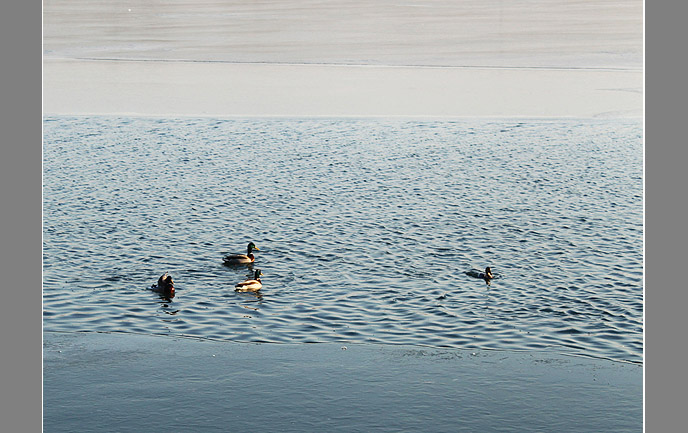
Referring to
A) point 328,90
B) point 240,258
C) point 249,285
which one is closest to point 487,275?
point 249,285

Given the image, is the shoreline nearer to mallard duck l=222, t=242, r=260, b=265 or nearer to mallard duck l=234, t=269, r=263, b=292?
mallard duck l=222, t=242, r=260, b=265

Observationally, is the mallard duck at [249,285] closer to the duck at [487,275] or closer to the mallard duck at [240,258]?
the mallard duck at [240,258]

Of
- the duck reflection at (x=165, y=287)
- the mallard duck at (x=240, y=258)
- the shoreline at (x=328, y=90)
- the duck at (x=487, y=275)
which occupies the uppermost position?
the shoreline at (x=328, y=90)

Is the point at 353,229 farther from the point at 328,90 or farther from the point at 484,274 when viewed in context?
the point at 328,90

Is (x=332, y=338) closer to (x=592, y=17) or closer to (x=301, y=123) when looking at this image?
(x=301, y=123)

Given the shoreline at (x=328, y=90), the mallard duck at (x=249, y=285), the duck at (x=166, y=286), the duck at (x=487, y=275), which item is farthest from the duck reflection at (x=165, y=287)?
the shoreline at (x=328, y=90)

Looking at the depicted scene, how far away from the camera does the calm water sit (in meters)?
10.5

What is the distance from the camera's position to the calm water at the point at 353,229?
10.5m

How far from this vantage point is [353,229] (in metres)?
13.6

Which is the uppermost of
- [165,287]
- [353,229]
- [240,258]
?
[353,229]

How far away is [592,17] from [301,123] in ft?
21.2

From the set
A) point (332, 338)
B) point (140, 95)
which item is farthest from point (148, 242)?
point (140, 95)

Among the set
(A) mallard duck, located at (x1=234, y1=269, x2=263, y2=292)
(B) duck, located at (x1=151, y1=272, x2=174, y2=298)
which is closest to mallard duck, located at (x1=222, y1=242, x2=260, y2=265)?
(A) mallard duck, located at (x1=234, y1=269, x2=263, y2=292)

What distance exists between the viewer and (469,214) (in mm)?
14352
